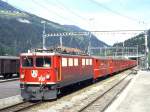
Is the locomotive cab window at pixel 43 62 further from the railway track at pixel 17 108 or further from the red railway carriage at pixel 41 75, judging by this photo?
the railway track at pixel 17 108

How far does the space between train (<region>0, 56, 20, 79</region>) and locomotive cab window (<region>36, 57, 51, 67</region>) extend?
2402cm

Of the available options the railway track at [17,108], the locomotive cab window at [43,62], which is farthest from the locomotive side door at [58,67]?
the railway track at [17,108]

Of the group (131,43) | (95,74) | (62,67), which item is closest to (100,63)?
(95,74)

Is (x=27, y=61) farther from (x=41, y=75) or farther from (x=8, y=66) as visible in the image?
(x=8, y=66)

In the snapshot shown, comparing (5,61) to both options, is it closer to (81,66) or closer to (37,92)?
(81,66)

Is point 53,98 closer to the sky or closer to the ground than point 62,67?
closer to the ground

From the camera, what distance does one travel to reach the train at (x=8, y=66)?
45.2 meters

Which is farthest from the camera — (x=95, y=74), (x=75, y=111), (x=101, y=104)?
(x=95, y=74)

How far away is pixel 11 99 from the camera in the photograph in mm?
21797

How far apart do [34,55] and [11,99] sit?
2.71 meters

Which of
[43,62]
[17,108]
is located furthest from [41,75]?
[17,108]

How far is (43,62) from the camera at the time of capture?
70.8ft

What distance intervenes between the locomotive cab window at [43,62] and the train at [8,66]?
24.0 meters

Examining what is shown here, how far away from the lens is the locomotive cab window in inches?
845
